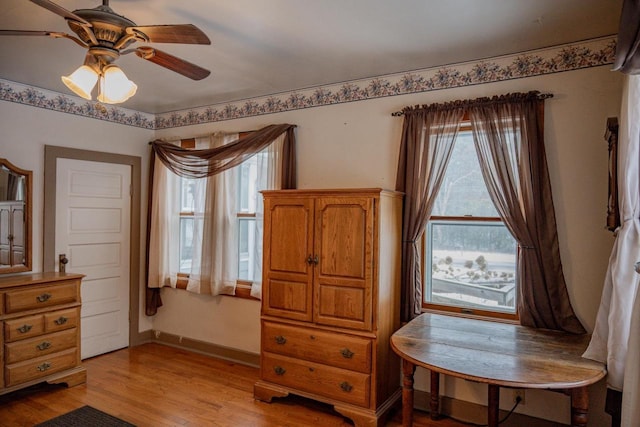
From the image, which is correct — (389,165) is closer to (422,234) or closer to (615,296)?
(422,234)

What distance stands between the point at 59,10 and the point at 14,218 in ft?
8.70

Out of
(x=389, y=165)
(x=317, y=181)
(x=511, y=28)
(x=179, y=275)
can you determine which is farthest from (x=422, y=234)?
(x=179, y=275)

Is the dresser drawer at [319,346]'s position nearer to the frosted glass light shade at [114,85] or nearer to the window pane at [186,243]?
the window pane at [186,243]

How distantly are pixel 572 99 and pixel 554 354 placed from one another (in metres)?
1.63

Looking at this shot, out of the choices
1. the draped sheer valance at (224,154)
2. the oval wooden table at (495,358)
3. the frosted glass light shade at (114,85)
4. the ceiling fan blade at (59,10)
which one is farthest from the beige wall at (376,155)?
the ceiling fan blade at (59,10)

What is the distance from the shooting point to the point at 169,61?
7.13ft

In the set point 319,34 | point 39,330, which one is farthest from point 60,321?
point 319,34

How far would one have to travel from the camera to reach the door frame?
3766mm

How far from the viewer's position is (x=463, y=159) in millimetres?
3041

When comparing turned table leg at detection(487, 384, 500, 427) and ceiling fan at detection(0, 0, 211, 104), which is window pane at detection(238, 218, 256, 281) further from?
turned table leg at detection(487, 384, 500, 427)

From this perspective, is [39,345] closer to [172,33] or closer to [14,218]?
[14,218]

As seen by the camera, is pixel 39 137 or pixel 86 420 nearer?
pixel 86 420

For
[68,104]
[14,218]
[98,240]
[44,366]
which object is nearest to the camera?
[44,366]

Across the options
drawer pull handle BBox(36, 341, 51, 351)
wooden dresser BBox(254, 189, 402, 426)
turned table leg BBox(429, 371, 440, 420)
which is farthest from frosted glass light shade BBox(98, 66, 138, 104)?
turned table leg BBox(429, 371, 440, 420)
